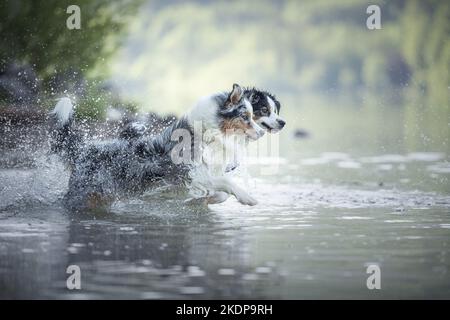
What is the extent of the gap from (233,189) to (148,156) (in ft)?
3.02

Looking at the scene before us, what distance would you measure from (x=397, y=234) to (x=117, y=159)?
2911 mm

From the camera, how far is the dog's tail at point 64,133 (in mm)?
8844

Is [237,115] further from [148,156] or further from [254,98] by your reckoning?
[148,156]

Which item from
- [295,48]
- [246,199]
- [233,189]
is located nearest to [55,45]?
[295,48]

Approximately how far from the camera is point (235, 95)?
884 centimetres

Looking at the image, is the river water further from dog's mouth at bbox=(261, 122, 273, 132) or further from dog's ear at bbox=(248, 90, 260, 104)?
dog's ear at bbox=(248, 90, 260, 104)

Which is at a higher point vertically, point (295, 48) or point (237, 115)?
point (295, 48)

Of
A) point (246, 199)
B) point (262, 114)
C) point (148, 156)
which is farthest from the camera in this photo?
point (262, 114)

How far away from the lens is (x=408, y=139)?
1812cm

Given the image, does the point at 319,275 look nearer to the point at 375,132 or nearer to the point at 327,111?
the point at 375,132

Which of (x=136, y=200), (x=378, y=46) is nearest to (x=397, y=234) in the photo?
(x=136, y=200)

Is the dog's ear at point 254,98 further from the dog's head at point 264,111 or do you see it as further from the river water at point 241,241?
the river water at point 241,241

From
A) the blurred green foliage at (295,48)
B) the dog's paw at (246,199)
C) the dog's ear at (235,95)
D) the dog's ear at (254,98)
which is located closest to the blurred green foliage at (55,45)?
the blurred green foliage at (295,48)

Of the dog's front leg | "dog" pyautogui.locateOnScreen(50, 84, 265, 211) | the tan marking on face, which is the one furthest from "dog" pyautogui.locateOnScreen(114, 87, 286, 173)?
the dog's front leg
